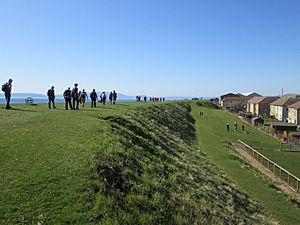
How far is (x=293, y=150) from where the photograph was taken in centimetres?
4412

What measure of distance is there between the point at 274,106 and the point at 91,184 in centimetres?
9653

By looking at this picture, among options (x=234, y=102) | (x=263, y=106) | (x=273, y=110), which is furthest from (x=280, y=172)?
(x=234, y=102)

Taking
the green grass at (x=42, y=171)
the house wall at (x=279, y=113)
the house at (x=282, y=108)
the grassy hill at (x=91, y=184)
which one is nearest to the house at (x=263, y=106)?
the house at (x=282, y=108)

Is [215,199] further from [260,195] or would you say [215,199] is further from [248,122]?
[248,122]

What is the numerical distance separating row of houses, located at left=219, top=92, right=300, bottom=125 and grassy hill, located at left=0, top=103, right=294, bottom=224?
67170mm

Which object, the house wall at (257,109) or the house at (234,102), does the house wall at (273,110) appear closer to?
the house wall at (257,109)

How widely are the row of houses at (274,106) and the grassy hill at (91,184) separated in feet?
220

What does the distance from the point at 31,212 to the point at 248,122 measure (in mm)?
73486

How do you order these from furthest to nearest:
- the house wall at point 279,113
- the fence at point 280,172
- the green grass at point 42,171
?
the house wall at point 279,113, the fence at point 280,172, the green grass at point 42,171

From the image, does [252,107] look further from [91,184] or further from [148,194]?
[91,184]

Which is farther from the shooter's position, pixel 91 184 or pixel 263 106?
pixel 263 106

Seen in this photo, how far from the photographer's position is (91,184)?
922 cm

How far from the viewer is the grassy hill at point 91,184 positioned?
25.7 ft

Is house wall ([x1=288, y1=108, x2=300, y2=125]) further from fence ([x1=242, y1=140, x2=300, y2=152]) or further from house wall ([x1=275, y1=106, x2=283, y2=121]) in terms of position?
fence ([x1=242, y1=140, x2=300, y2=152])
